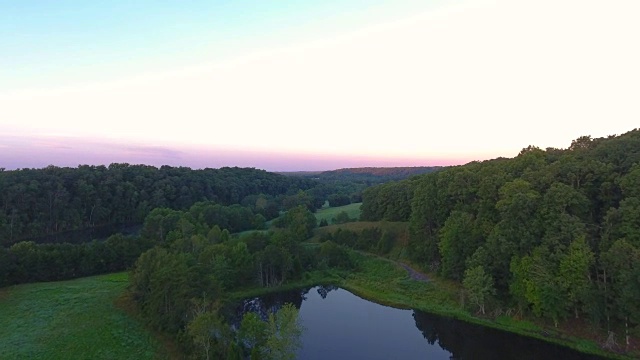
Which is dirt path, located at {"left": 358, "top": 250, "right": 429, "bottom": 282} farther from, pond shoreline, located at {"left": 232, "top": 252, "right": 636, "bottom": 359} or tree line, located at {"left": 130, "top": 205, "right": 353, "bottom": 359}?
tree line, located at {"left": 130, "top": 205, "right": 353, "bottom": 359}

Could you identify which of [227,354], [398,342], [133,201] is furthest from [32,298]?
[133,201]

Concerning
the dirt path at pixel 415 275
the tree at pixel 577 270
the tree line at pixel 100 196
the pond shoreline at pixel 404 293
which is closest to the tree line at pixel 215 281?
the pond shoreline at pixel 404 293

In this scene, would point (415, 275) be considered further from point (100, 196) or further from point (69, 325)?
point (100, 196)

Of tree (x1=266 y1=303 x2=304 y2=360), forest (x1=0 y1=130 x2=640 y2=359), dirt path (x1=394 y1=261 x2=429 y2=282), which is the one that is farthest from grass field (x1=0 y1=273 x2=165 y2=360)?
dirt path (x1=394 y1=261 x2=429 y2=282)

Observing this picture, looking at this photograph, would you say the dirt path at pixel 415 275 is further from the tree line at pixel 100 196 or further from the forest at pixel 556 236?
the tree line at pixel 100 196

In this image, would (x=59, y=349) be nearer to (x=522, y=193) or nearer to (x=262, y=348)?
(x=262, y=348)

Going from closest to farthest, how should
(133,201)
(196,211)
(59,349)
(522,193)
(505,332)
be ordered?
(59,349), (505,332), (522,193), (196,211), (133,201)

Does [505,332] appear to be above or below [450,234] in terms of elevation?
below
